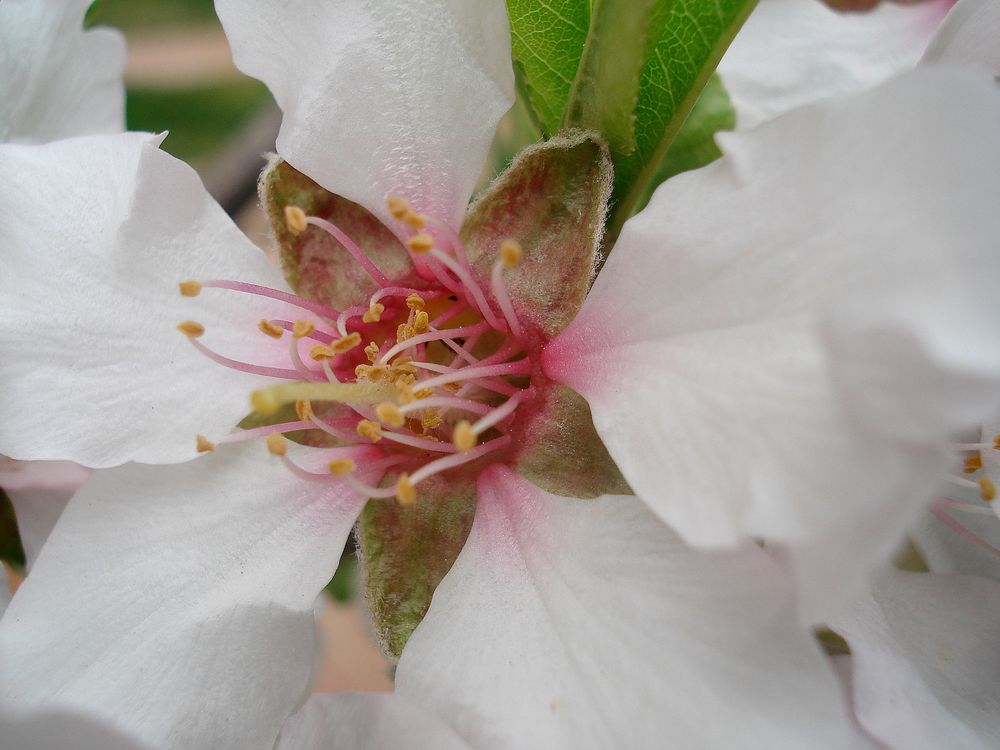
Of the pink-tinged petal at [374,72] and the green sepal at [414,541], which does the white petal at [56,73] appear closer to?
the pink-tinged petal at [374,72]

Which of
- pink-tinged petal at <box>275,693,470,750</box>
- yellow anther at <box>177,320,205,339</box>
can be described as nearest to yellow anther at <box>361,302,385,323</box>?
yellow anther at <box>177,320,205,339</box>

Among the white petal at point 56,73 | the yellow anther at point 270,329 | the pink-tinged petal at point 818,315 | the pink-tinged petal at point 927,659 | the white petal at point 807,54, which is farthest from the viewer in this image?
the white petal at point 807,54

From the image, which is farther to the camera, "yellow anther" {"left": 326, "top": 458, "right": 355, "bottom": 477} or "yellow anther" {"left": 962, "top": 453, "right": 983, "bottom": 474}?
"yellow anther" {"left": 962, "top": 453, "right": 983, "bottom": 474}

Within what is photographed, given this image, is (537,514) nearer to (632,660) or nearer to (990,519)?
(632,660)

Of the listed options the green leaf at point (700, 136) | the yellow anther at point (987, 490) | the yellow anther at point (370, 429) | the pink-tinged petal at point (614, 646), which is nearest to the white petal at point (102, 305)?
the yellow anther at point (370, 429)

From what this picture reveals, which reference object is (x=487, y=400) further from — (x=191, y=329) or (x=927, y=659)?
(x=927, y=659)

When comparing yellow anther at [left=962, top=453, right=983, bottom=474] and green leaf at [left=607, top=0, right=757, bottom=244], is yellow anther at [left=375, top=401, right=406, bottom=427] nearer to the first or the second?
green leaf at [left=607, top=0, right=757, bottom=244]
